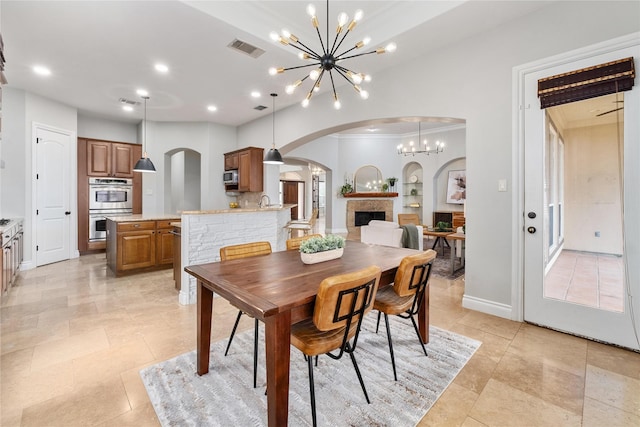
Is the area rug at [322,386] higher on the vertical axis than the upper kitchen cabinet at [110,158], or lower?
lower

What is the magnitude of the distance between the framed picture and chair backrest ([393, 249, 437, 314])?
20.7ft

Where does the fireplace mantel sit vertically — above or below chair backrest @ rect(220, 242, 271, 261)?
above

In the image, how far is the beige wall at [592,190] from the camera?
94.2 inches

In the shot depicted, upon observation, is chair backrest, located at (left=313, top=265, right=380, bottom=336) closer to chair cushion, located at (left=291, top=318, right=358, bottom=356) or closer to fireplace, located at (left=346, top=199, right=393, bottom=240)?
chair cushion, located at (left=291, top=318, right=358, bottom=356)

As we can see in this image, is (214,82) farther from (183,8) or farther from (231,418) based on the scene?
(231,418)

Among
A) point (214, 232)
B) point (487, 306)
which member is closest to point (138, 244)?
point (214, 232)

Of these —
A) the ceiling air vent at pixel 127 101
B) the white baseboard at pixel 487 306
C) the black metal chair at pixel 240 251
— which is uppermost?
the ceiling air vent at pixel 127 101

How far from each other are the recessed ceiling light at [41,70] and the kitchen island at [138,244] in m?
2.15

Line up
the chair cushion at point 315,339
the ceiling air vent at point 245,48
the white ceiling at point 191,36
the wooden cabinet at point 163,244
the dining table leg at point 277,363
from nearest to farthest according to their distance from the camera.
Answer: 1. the dining table leg at point 277,363
2. the chair cushion at point 315,339
3. the white ceiling at point 191,36
4. the ceiling air vent at point 245,48
5. the wooden cabinet at point 163,244

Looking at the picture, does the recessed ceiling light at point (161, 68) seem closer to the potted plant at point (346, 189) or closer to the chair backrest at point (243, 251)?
the chair backrest at point (243, 251)

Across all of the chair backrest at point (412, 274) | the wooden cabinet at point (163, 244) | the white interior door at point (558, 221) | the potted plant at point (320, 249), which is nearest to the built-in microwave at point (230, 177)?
the wooden cabinet at point (163, 244)

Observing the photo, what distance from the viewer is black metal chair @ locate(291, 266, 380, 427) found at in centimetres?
138

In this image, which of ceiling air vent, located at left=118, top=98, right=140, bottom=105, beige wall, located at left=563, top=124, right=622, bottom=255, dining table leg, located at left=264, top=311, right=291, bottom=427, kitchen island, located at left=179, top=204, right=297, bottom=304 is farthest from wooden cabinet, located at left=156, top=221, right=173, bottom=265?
beige wall, located at left=563, top=124, right=622, bottom=255

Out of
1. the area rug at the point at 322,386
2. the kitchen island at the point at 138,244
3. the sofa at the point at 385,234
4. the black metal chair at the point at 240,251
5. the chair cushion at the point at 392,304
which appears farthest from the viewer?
the sofa at the point at 385,234
